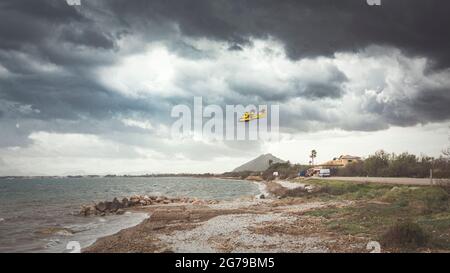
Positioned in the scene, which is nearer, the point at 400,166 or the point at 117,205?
the point at 117,205

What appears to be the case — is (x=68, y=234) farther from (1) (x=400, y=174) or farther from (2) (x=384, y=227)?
(1) (x=400, y=174)

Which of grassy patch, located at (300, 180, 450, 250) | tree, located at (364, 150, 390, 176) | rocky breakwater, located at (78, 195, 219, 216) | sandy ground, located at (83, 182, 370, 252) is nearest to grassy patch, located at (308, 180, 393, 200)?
grassy patch, located at (300, 180, 450, 250)

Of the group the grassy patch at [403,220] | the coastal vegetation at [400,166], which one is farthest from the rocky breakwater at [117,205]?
the coastal vegetation at [400,166]

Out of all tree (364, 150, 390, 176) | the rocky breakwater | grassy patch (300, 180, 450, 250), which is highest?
tree (364, 150, 390, 176)

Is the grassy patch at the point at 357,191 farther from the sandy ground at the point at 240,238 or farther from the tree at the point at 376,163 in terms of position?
the tree at the point at 376,163

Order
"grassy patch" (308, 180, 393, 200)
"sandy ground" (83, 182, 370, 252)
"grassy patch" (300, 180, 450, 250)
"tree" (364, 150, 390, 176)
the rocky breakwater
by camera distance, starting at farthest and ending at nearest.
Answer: "tree" (364, 150, 390, 176), the rocky breakwater, "grassy patch" (308, 180, 393, 200), "sandy ground" (83, 182, 370, 252), "grassy patch" (300, 180, 450, 250)

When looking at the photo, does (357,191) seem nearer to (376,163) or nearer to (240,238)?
(240,238)

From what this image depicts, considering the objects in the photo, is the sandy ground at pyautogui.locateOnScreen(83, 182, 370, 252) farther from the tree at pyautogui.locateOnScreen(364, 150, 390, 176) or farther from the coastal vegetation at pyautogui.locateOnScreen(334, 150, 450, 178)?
the tree at pyautogui.locateOnScreen(364, 150, 390, 176)

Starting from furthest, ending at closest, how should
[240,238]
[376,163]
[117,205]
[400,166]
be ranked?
[376,163] < [400,166] < [117,205] < [240,238]

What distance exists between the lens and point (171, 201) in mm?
54969

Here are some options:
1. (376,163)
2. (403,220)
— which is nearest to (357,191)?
(403,220)
